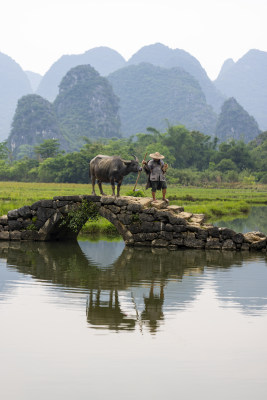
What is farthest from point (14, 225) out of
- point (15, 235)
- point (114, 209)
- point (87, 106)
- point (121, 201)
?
point (87, 106)

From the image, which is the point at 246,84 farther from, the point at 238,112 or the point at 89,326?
the point at 89,326

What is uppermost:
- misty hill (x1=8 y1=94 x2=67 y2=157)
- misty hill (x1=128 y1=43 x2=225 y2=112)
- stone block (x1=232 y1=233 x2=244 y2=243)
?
misty hill (x1=128 y1=43 x2=225 y2=112)

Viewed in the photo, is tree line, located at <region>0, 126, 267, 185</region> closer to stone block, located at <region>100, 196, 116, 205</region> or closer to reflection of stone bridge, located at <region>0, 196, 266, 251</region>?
reflection of stone bridge, located at <region>0, 196, 266, 251</region>

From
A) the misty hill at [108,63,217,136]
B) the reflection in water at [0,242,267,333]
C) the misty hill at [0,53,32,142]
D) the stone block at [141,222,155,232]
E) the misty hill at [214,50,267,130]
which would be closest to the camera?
the reflection in water at [0,242,267,333]

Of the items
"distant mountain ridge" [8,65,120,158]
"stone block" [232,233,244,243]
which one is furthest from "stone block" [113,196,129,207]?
"distant mountain ridge" [8,65,120,158]

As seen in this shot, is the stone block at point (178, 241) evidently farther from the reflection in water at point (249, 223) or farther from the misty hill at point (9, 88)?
the misty hill at point (9, 88)

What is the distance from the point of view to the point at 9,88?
606 ft

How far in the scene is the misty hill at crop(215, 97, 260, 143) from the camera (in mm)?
106750

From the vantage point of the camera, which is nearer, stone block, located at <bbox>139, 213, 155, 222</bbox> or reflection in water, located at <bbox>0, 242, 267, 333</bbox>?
reflection in water, located at <bbox>0, 242, 267, 333</bbox>

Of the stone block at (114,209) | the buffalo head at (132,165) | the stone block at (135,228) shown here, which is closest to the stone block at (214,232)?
the stone block at (135,228)

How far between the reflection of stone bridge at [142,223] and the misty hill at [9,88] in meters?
153

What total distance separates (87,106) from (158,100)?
121ft

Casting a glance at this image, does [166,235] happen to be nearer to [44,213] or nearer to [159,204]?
[159,204]

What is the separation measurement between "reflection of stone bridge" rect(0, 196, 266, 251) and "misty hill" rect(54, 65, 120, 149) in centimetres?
9441
